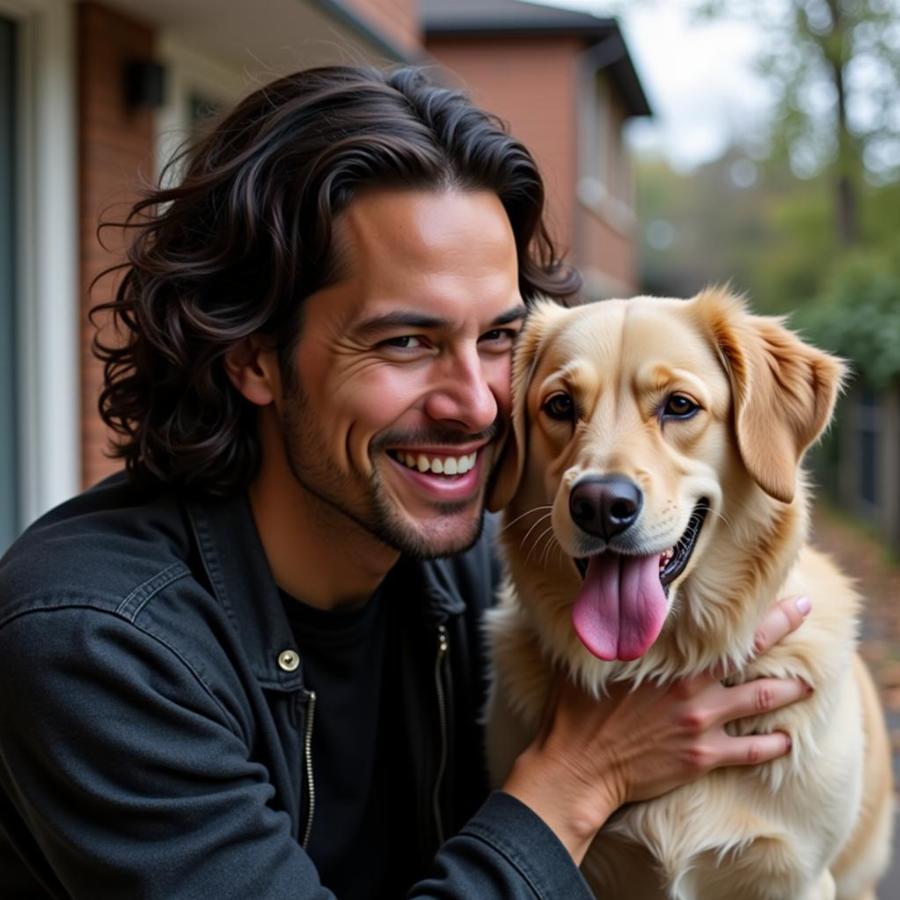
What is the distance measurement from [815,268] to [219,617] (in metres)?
24.9

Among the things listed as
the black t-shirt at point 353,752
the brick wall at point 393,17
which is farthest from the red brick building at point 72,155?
the black t-shirt at point 353,752

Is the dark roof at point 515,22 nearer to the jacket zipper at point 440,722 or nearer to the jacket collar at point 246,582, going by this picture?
the jacket zipper at point 440,722

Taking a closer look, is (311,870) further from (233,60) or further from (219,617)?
(233,60)

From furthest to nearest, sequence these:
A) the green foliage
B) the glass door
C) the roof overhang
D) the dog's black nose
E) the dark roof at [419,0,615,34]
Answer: the dark roof at [419,0,615,34] < the green foliage < the roof overhang < the glass door < the dog's black nose

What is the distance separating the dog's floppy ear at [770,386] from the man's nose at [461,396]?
53 cm

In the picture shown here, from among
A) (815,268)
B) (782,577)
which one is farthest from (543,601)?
(815,268)

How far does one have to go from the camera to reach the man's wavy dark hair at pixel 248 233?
2256mm

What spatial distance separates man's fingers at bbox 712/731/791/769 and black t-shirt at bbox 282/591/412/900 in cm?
70

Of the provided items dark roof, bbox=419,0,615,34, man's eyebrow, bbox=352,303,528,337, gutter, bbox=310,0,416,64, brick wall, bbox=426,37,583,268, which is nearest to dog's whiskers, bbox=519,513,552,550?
man's eyebrow, bbox=352,303,528,337

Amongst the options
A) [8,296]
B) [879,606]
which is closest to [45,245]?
[8,296]

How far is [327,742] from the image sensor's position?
7.82 feet

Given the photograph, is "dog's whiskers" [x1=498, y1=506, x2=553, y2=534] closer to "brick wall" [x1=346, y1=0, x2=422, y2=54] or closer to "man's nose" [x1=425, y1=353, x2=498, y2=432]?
"man's nose" [x1=425, y1=353, x2=498, y2=432]

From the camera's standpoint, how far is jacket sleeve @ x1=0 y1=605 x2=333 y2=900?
1.78 meters

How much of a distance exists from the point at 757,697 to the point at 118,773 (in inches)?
49.1
